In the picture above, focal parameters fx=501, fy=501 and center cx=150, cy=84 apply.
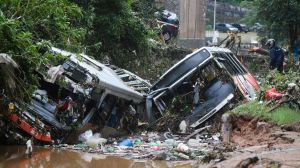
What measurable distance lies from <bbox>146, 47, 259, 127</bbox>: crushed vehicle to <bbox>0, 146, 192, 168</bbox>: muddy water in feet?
10.1

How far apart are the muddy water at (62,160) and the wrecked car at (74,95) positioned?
81 cm

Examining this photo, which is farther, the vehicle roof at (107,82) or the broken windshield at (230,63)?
the broken windshield at (230,63)

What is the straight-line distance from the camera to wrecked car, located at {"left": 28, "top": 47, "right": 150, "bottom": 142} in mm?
9492

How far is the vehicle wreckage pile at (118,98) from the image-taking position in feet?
30.1

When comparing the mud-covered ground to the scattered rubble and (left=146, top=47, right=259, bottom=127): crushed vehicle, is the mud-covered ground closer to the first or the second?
the scattered rubble

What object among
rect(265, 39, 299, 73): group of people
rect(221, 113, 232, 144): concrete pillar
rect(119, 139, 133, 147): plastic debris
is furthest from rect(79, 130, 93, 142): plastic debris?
rect(265, 39, 299, 73): group of people

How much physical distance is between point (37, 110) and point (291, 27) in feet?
41.2

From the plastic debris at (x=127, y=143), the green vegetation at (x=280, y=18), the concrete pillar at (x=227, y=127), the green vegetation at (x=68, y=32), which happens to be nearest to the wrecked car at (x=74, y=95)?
the green vegetation at (x=68, y=32)

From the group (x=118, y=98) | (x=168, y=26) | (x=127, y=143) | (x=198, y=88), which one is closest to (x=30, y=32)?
(x=118, y=98)

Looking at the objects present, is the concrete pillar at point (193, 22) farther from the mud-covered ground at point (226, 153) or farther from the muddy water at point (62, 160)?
the muddy water at point (62, 160)

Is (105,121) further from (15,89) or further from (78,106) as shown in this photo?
(15,89)

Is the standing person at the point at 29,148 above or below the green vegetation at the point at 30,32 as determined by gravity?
below

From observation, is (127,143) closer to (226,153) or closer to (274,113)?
(274,113)

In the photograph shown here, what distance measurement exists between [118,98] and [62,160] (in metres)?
2.42
